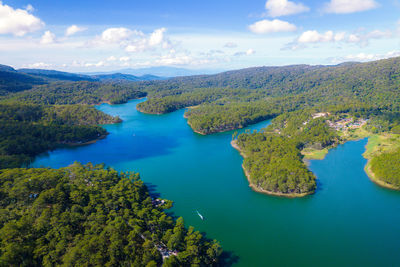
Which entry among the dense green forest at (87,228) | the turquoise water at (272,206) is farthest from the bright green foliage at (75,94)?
the dense green forest at (87,228)

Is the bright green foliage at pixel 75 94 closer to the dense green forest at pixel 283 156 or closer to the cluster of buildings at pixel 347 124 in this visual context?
the dense green forest at pixel 283 156

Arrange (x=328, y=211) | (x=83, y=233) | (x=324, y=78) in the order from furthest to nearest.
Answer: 1. (x=324, y=78)
2. (x=328, y=211)
3. (x=83, y=233)

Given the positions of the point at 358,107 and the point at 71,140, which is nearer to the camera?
the point at 71,140

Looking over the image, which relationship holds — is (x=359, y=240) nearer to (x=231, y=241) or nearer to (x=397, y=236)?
(x=397, y=236)

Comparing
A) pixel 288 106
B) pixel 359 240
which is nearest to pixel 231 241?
pixel 359 240

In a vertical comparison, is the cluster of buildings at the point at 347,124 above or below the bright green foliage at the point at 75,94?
below

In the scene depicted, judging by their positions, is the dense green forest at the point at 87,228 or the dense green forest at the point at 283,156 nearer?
the dense green forest at the point at 87,228

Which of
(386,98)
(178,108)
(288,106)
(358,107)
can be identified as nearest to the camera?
(358,107)

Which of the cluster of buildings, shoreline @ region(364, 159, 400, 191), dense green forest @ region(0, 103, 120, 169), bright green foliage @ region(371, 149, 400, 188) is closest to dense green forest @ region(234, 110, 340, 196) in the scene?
the cluster of buildings

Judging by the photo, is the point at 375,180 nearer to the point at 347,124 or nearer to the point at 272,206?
the point at 272,206
